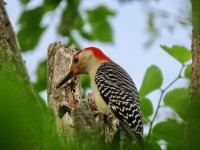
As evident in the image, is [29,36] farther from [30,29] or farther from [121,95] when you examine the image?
[121,95]

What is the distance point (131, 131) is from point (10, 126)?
13.8 feet

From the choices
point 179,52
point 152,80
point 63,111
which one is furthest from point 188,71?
point 63,111

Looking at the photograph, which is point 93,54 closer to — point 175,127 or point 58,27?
point 58,27

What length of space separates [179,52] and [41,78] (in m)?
2.17

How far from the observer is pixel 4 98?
1.60ft

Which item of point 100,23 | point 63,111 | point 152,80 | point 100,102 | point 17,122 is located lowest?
point 100,102

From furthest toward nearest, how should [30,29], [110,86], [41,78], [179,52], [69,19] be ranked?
[110,86] < [41,78] < [69,19] < [30,29] < [179,52]

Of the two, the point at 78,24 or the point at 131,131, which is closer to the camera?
the point at 131,131

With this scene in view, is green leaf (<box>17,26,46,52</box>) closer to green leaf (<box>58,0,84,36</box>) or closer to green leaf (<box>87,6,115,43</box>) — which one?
green leaf (<box>58,0,84,36</box>)

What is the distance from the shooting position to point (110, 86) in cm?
578

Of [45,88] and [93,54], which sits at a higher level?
[93,54]

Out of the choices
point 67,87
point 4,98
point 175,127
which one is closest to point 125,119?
point 67,87

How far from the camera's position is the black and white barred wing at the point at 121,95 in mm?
4820

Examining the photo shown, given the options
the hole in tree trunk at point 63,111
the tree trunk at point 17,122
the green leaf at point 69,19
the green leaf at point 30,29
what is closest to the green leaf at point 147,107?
the hole in tree trunk at point 63,111
